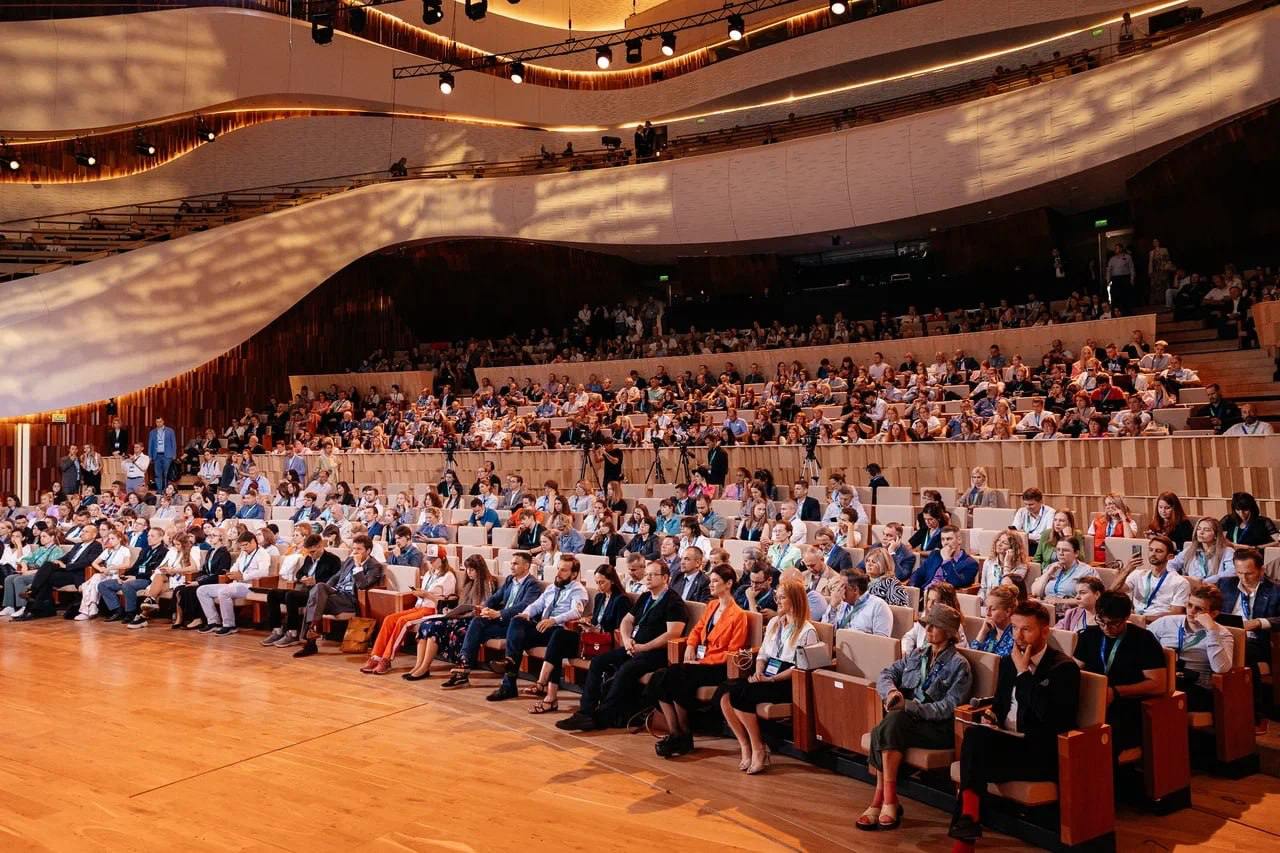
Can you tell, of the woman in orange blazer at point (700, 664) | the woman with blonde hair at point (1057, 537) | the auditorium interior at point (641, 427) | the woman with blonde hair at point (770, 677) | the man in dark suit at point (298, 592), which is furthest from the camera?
the man in dark suit at point (298, 592)

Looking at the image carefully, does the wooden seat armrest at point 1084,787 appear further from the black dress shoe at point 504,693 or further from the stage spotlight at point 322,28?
the stage spotlight at point 322,28

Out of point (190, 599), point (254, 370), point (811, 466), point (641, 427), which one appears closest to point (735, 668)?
point (811, 466)

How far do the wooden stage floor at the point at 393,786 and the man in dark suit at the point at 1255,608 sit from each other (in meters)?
0.61

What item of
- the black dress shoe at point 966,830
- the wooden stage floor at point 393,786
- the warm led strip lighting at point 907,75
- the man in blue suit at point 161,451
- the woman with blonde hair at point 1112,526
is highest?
the warm led strip lighting at point 907,75

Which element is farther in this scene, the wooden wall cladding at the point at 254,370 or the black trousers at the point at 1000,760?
the wooden wall cladding at the point at 254,370

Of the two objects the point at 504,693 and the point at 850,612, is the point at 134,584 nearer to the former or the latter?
the point at 504,693

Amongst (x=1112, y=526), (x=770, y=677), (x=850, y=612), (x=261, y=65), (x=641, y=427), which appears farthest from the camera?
(x=261, y=65)

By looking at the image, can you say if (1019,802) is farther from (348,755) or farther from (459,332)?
(459,332)

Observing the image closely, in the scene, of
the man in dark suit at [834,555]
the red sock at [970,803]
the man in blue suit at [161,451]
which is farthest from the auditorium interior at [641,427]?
the man in blue suit at [161,451]

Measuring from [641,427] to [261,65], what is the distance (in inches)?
363

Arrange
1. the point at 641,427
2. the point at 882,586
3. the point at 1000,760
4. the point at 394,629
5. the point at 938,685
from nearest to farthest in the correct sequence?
the point at 1000,760, the point at 938,685, the point at 882,586, the point at 394,629, the point at 641,427

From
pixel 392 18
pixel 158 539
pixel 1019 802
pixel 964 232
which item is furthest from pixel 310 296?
pixel 1019 802

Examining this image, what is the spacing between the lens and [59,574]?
28.8 feet

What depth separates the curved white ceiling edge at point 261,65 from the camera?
13.8 m
